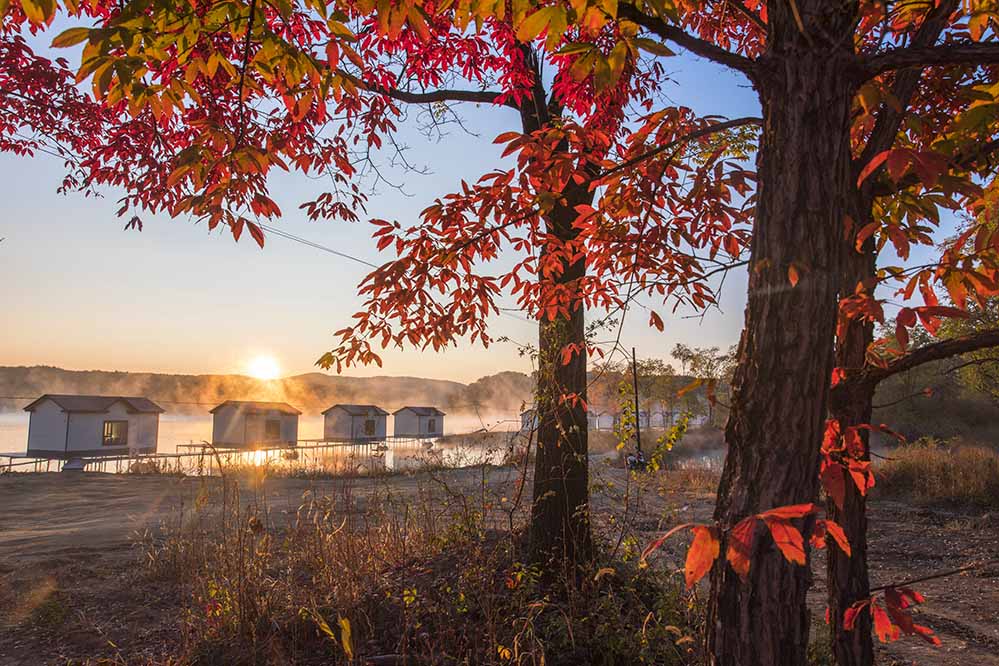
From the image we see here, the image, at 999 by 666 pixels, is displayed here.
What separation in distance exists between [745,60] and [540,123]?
150 inches

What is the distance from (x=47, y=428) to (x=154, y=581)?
33271 mm

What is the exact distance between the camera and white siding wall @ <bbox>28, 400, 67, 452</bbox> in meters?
30.5

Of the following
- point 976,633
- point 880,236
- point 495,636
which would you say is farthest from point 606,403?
point 976,633

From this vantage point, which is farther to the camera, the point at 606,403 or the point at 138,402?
the point at 138,402

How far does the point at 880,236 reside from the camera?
9.22ft

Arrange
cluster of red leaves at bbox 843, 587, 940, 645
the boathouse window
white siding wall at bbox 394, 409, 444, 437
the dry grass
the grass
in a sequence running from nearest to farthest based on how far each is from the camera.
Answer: cluster of red leaves at bbox 843, 587, 940, 645, the grass, the dry grass, the boathouse window, white siding wall at bbox 394, 409, 444, 437

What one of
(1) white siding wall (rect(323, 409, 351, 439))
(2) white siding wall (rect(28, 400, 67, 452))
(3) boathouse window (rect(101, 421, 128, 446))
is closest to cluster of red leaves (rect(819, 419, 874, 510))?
(2) white siding wall (rect(28, 400, 67, 452))

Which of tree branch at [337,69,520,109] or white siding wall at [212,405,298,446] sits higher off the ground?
tree branch at [337,69,520,109]

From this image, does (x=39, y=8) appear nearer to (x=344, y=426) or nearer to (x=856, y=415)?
(x=856, y=415)

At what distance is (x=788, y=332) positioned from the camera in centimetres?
171

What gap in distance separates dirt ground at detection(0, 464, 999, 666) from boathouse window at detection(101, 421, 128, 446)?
24033mm

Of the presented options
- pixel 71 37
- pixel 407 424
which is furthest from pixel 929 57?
pixel 407 424

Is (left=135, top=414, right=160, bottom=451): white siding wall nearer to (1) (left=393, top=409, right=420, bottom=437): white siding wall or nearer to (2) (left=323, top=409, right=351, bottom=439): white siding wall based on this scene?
(2) (left=323, top=409, right=351, bottom=439): white siding wall

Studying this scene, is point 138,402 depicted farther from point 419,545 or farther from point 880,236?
point 880,236
